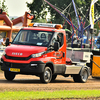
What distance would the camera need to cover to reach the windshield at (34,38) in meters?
14.4

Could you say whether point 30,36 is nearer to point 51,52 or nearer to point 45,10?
point 51,52

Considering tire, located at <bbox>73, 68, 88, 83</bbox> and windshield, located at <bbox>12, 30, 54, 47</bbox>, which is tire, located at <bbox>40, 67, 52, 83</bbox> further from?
tire, located at <bbox>73, 68, 88, 83</bbox>

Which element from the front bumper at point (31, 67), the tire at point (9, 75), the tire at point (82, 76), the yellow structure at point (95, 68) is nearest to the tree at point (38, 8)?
the yellow structure at point (95, 68)

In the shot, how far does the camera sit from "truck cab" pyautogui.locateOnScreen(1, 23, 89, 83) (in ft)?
45.0

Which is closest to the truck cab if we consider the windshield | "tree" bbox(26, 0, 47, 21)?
the windshield

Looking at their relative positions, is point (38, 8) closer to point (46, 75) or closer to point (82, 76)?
point (82, 76)

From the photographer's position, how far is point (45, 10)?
65.4 meters

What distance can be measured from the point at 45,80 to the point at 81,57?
487cm

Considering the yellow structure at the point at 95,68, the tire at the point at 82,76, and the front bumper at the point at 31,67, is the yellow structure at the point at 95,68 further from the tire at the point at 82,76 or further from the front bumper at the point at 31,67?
the front bumper at the point at 31,67

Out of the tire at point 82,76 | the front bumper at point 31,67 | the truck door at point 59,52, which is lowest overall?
the tire at point 82,76

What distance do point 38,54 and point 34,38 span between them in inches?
40.6

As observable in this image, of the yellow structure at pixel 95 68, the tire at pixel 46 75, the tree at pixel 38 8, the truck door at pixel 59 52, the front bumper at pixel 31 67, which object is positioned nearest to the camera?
the front bumper at pixel 31 67

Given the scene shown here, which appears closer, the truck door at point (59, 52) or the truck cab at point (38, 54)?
the truck cab at point (38, 54)

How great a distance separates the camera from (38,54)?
13766mm
